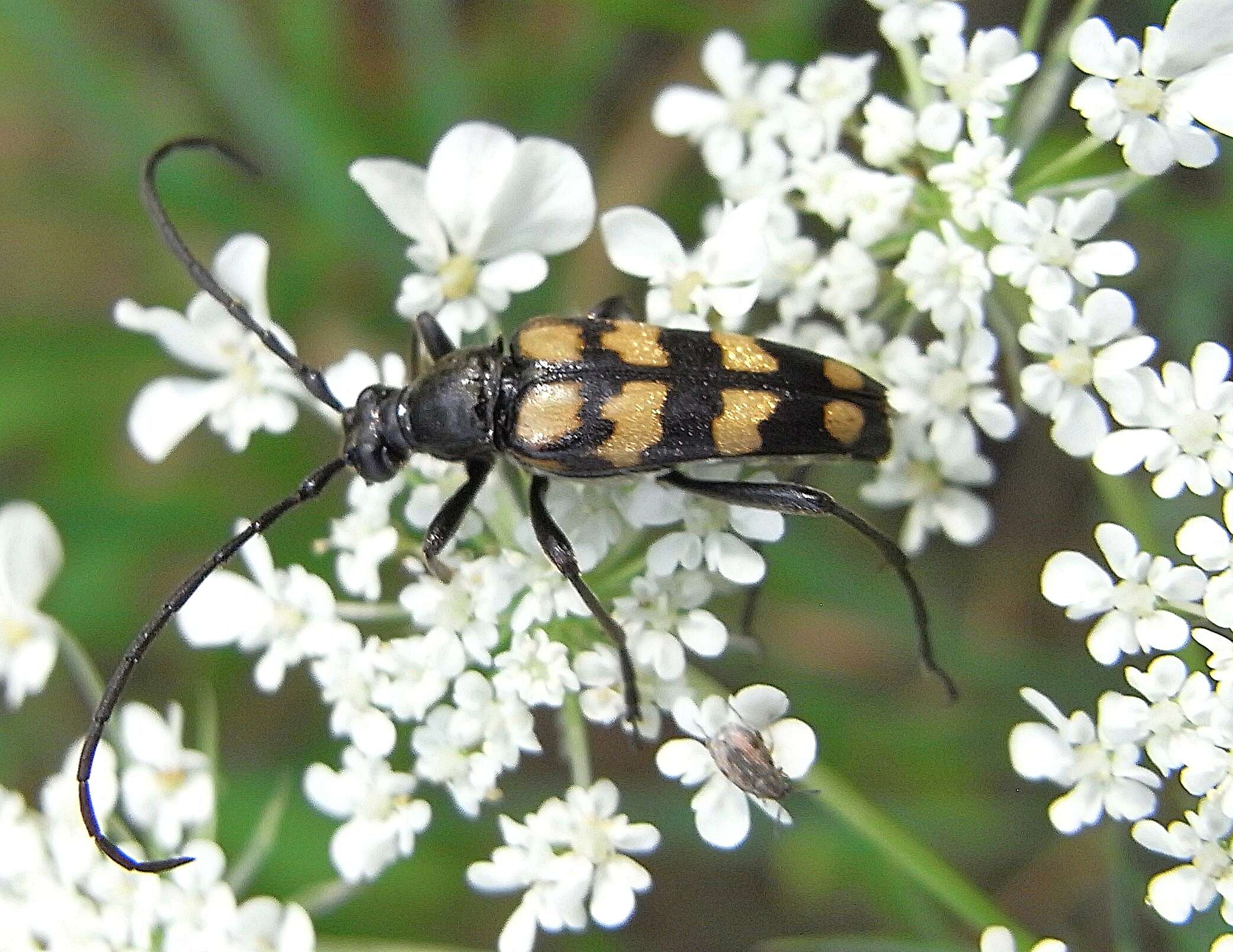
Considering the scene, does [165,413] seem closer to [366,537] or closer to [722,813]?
[366,537]

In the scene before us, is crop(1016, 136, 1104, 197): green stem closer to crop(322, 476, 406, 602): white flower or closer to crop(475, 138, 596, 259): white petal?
crop(475, 138, 596, 259): white petal

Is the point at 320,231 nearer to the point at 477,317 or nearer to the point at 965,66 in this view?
the point at 477,317

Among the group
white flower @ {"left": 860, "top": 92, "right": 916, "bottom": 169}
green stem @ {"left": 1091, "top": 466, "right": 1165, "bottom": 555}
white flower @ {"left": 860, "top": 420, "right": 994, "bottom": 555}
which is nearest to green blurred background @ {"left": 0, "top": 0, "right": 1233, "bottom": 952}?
white flower @ {"left": 860, "top": 420, "right": 994, "bottom": 555}

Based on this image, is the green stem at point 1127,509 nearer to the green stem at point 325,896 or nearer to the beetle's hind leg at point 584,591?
the beetle's hind leg at point 584,591

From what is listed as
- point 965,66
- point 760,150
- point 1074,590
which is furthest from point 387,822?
point 965,66

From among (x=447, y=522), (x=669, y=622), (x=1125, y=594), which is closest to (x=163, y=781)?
(x=447, y=522)

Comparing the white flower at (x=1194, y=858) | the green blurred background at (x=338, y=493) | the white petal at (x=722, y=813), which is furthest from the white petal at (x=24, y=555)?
the white flower at (x=1194, y=858)
